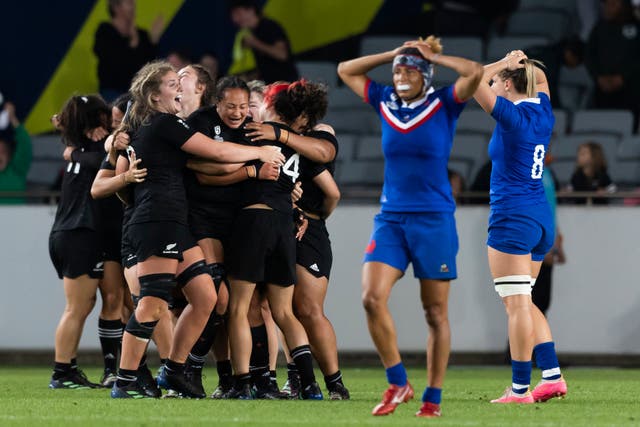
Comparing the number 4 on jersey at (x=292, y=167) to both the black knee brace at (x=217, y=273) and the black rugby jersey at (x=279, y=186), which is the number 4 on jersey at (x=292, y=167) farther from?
the black knee brace at (x=217, y=273)

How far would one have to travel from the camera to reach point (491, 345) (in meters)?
13.6

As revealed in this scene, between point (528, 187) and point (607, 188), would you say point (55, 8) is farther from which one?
point (528, 187)

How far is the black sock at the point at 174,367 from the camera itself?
8953 millimetres

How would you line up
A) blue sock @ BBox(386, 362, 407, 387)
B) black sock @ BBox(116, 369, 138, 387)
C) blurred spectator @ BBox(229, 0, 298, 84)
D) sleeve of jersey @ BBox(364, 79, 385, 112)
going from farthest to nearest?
blurred spectator @ BBox(229, 0, 298, 84) → black sock @ BBox(116, 369, 138, 387) → sleeve of jersey @ BBox(364, 79, 385, 112) → blue sock @ BBox(386, 362, 407, 387)

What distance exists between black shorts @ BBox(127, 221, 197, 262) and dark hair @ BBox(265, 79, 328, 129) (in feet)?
3.57

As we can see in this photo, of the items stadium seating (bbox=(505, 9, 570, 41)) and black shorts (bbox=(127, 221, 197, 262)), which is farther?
stadium seating (bbox=(505, 9, 570, 41))

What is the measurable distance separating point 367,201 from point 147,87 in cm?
547

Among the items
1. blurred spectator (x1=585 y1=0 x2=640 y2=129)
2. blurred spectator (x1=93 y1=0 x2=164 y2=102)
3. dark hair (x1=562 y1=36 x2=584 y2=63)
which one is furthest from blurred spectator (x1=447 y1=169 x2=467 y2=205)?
blurred spectator (x1=93 y1=0 x2=164 y2=102)

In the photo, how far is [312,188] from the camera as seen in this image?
9.42m

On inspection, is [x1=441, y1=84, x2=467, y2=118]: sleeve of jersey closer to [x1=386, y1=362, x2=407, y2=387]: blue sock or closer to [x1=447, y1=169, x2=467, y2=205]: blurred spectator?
[x1=386, y1=362, x2=407, y2=387]: blue sock

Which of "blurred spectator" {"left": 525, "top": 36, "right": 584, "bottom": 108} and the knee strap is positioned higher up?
"blurred spectator" {"left": 525, "top": 36, "right": 584, "bottom": 108}

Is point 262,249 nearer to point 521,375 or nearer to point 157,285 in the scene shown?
point 157,285

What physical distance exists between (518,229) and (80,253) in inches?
131

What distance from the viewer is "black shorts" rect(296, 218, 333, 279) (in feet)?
30.4
